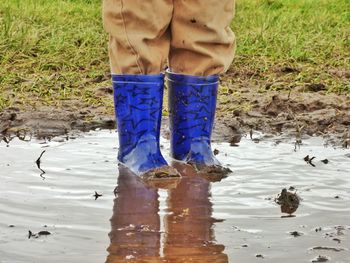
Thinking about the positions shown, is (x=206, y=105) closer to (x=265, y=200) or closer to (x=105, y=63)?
(x=265, y=200)

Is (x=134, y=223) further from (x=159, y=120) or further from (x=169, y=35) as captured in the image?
(x=169, y=35)

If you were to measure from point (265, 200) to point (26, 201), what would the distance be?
80cm

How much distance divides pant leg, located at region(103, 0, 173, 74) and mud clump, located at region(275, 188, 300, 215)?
775 millimetres

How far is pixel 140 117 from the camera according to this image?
3.35m

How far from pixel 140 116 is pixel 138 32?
327 mm

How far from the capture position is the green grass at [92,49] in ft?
16.5

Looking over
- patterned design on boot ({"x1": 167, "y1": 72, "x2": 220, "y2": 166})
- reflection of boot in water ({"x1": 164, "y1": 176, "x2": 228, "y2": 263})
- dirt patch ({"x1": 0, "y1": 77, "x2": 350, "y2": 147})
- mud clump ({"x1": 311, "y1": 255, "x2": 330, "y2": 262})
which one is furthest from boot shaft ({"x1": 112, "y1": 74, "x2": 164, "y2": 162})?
mud clump ({"x1": 311, "y1": 255, "x2": 330, "y2": 262})

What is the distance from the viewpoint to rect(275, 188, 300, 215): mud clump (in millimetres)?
2830

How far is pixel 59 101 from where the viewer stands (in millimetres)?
4652

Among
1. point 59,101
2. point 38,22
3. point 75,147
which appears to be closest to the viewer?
point 75,147

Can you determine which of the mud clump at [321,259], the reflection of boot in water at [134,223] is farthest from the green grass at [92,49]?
the mud clump at [321,259]

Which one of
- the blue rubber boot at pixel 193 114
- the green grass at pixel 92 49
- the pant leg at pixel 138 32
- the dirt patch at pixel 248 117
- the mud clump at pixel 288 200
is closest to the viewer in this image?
the mud clump at pixel 288 200

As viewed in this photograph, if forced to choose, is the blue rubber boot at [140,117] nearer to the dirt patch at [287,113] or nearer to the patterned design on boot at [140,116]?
the patterned design on boot at [140,116]

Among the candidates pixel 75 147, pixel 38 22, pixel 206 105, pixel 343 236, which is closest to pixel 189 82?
pixel 206 105
